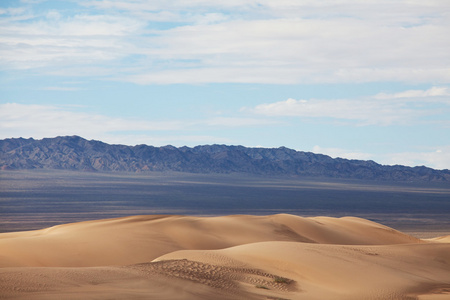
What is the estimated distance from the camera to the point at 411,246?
65.2 ft

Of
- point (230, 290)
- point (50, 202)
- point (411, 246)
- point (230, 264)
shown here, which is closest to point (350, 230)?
point (411, 246)

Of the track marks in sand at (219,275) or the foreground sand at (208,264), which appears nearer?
the foreground sand at (208,264)

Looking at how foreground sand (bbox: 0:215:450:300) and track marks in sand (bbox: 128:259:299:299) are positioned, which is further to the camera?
track marks in sand (bbox: 128:259:299:299)

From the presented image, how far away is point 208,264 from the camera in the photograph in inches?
557

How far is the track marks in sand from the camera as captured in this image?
494 inches

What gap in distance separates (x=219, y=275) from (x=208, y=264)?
3.22 ft

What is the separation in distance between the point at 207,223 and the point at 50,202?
1567 inches

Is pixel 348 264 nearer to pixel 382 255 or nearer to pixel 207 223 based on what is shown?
pixel 382 255

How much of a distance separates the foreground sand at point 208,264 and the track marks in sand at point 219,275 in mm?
23

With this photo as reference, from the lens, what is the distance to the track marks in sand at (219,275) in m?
12.6

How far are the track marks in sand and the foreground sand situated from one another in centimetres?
2

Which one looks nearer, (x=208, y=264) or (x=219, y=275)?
(x=219, y=275)

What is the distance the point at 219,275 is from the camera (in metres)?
13.2

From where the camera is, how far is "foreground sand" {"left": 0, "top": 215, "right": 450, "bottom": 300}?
1120 cm
